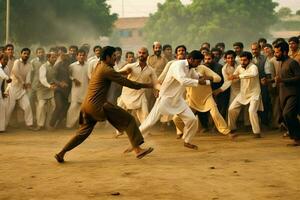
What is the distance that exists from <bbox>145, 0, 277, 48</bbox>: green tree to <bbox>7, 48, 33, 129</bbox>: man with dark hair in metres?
41.3

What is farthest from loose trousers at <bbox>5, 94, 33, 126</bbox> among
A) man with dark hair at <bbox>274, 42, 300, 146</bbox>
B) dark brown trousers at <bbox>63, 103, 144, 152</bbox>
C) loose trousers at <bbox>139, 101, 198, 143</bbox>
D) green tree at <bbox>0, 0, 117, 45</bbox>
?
green tree at <bbox>0, 0, 117, 45</bbox>

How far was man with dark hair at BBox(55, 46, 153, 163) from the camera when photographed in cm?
685

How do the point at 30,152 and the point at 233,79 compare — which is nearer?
the point at 30,152

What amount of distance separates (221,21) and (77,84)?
43199 millimetres

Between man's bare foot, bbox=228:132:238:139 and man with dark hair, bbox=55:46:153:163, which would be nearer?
man with dark hair, bbox=55:46:153:163

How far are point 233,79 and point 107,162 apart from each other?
3339 millimetres

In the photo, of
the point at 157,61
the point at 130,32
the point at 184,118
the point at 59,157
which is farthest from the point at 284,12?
the point at 59,157

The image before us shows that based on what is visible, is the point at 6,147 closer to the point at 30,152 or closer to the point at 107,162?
the point at 30,152

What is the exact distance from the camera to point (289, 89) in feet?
26.8

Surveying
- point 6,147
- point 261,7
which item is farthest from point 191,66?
point 261,7

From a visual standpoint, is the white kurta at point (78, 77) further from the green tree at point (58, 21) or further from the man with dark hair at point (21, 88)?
the green tree at point (58, 21)

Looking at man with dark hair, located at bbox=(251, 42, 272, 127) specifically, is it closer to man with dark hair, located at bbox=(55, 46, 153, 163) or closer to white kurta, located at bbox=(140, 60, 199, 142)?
white kurta, located at bbox=(140, 60, 199, 142)

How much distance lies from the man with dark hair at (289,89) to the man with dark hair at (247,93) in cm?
86

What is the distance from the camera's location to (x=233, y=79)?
30.1 ft
